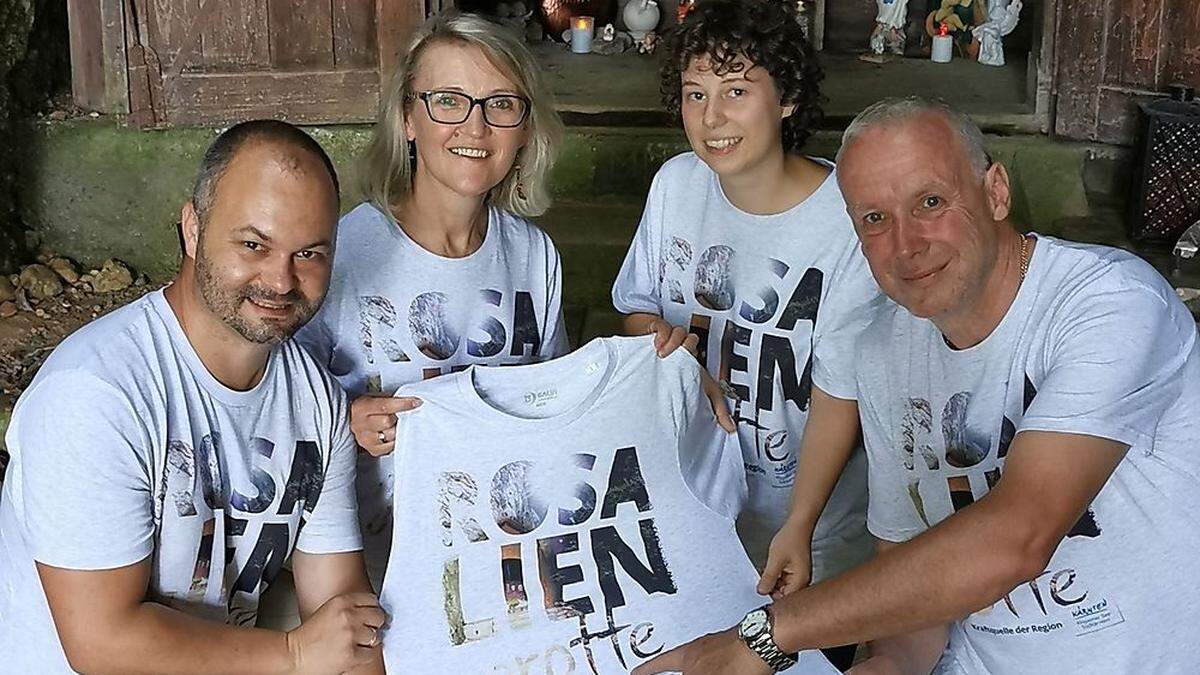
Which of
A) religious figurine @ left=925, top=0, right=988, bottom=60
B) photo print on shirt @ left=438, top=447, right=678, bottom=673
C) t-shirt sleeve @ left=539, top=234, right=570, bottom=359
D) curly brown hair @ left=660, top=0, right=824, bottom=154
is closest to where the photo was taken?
photo print on shirt @ left=438, top=447, right=678, bottom=673

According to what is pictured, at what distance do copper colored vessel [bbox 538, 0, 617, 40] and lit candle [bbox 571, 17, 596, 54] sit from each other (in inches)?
5.6

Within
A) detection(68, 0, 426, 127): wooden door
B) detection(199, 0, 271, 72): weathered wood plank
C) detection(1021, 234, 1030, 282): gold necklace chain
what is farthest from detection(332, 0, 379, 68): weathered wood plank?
detection(1021, 234, 1030, 282): gold necklace chain

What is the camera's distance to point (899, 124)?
1641 mm

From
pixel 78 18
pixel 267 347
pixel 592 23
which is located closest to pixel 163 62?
pixel 78 18

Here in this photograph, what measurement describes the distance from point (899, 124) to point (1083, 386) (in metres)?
0.38

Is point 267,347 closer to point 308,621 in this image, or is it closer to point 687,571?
point 308,621

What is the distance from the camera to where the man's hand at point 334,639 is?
1752 millimetres

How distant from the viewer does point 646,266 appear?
227 cm

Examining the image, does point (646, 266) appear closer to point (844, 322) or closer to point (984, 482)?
point (844, 322)

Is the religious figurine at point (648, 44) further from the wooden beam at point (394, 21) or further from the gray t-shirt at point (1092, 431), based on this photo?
the gray t-shirt at point (1092, 431)

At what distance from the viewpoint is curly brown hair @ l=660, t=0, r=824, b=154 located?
6.84 feet

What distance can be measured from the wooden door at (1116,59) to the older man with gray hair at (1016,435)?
2080 millimetres

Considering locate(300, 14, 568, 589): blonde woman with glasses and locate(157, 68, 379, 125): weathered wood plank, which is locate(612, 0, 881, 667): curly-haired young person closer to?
locate(300, 14, 568, 589): blonde woman with glasses

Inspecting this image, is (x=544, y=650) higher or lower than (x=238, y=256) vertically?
lower
